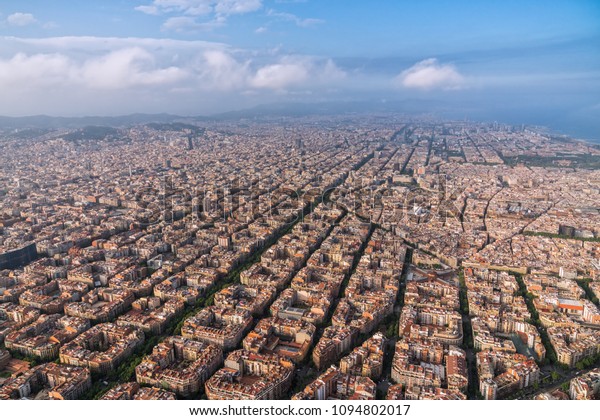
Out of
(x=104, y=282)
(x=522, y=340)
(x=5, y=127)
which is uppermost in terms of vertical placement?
(x=5, y=127)

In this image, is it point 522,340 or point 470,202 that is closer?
point 522,340

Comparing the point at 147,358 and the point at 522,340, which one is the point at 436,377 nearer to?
the point at 522,340

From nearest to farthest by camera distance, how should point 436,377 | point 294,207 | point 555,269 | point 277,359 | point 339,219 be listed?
point 436,377 → point 277,359 → point 555,269 → point 339,219 → point 294,207

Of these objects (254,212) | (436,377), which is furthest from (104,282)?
(436,377)

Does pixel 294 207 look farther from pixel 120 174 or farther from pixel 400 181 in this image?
pixel 120 174

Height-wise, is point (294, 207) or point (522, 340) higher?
point (294, 207)

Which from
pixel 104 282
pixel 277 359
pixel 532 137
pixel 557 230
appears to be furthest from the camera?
pixel 532 137

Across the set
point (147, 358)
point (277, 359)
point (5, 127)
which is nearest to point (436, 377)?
point (277, 359)
